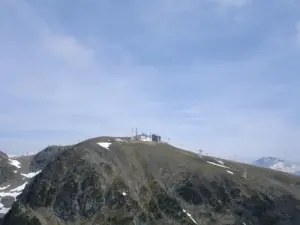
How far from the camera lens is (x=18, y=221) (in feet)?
649

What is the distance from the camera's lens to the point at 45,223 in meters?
195

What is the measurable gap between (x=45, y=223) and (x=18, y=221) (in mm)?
14268
